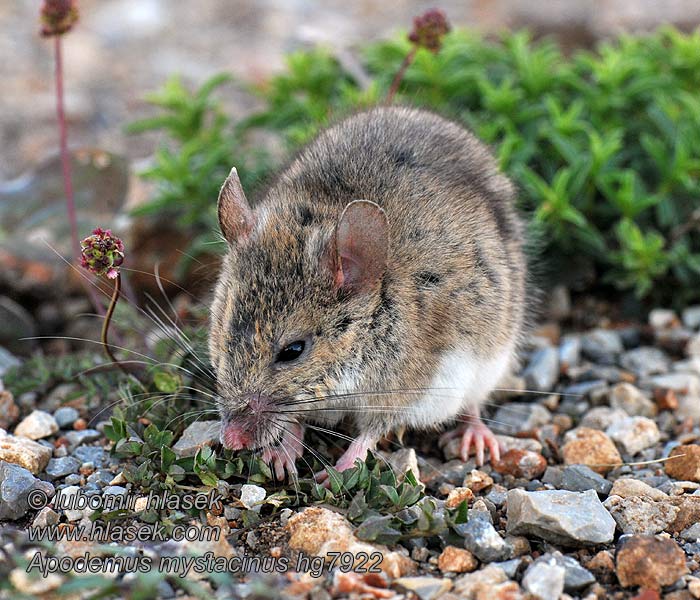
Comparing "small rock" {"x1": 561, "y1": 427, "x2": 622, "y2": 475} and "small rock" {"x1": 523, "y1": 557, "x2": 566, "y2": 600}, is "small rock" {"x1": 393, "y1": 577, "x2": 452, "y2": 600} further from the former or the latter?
"small rock" {"x1": 561, "y1": 427, "x2": 622, "y2": 475}

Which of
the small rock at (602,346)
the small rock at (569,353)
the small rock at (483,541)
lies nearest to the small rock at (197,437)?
the small rock at (483,541)

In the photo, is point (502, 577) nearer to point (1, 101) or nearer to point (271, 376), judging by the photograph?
point (271, 376)

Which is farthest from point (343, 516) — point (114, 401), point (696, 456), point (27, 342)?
point (27, 342)

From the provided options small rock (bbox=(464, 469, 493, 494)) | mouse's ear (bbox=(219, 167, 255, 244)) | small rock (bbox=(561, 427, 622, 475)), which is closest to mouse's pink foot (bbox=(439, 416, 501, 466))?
small rock (bbox=(464, 469, 493, 494))

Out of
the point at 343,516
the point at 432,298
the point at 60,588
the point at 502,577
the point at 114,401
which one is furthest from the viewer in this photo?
the point at 114,401

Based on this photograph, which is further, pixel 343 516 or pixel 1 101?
pixel 1 101

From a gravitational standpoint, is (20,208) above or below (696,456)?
above
